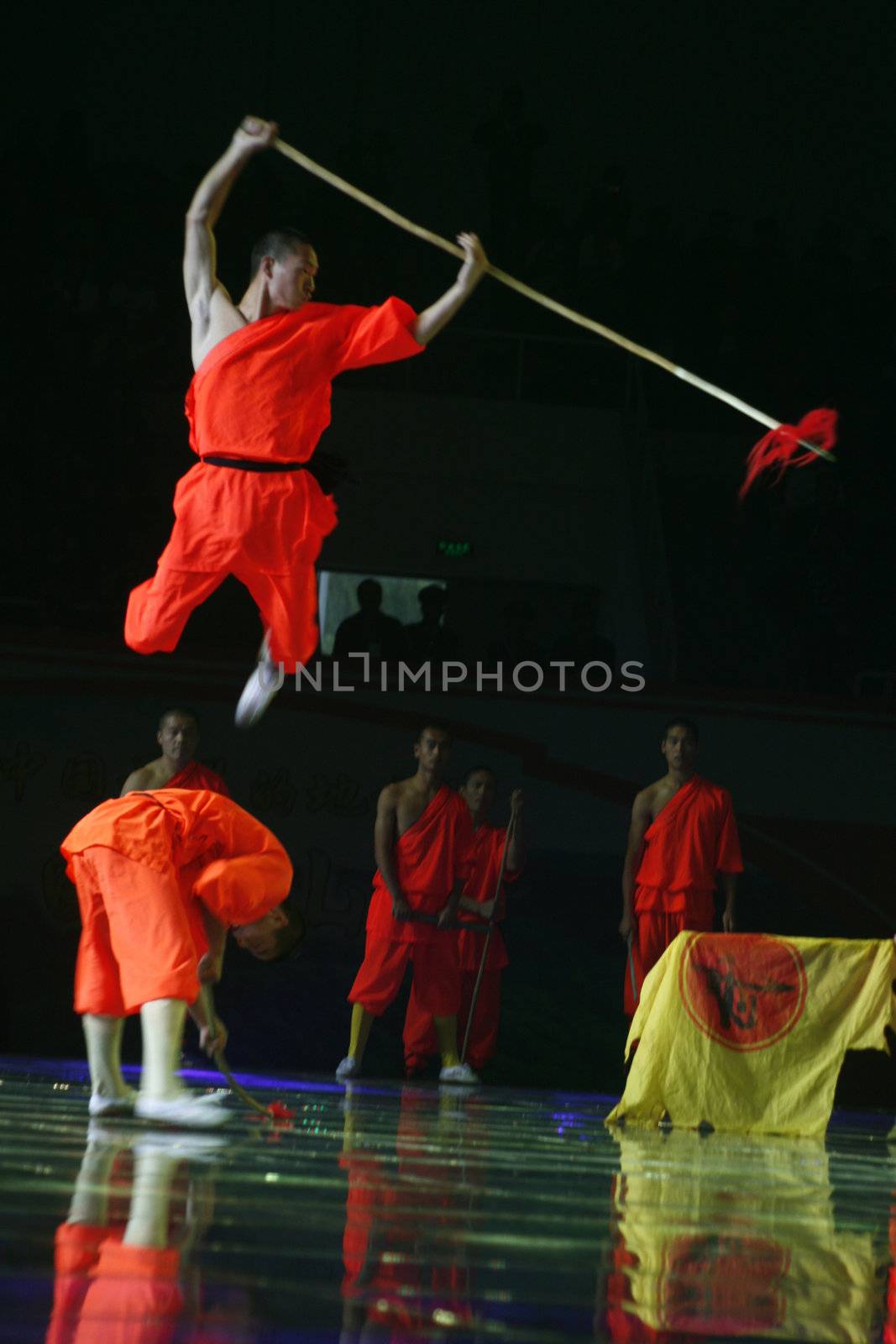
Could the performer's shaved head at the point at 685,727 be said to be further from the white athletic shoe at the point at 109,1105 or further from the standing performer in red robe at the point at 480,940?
the white athletic shoe at the point at 109,1105

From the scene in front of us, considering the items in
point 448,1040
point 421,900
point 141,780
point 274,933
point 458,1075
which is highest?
point 141,780

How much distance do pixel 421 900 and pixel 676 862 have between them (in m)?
1.09

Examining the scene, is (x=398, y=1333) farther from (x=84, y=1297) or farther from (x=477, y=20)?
(x=477, y=20)

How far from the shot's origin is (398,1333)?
180cm

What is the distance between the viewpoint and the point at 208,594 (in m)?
4.74

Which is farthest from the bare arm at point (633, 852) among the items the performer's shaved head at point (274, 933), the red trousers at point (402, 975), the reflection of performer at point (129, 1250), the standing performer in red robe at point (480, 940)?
the reflection of performer at point (129, 1250)

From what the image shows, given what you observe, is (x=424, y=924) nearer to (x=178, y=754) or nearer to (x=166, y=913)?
(x=178, y=754)

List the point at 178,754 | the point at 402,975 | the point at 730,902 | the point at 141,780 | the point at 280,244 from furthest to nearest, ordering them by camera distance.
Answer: the point at 402,975, the point at 730,902, the point at 178,754, the point at 141,780, the point at 280,244

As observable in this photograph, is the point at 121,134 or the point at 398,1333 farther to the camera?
the point at 121,134

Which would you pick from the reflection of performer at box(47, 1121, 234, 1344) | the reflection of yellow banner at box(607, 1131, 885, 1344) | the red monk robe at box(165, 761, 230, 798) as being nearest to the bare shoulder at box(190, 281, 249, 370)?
the reflection of performer at box(47, 1121, 234, 1344)

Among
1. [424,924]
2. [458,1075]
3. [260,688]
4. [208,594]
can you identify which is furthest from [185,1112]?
[424,924]

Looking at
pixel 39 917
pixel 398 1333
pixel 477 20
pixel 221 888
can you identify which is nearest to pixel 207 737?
pixel 39 917

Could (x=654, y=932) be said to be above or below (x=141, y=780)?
below

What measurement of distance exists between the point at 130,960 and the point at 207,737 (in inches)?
189
